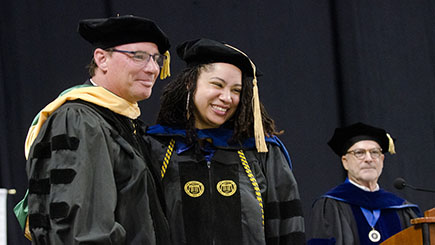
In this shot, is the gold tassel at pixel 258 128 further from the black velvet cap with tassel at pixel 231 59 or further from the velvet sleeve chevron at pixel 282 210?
the velvet sleeve chevron at pixel 282 210

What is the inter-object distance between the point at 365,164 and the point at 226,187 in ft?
7.58

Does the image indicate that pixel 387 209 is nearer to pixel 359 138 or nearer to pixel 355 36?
pixel 359 138

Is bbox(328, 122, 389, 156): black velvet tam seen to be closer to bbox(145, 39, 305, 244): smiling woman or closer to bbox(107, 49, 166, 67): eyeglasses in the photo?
bbox(145, 39, 305, 244): smiling woman

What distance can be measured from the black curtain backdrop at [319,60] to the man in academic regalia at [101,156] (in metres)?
A: 2.29

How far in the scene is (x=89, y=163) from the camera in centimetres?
213

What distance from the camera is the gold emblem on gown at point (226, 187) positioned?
2.89 m

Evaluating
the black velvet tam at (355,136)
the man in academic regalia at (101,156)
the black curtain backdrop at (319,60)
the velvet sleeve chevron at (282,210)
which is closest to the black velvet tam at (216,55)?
the man in academic regalia at (101,156)

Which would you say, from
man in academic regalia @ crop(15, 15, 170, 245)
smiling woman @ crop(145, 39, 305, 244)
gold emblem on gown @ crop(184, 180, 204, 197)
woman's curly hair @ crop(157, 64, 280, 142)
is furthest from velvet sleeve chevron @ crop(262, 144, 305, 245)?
man in academic regalia @ crop(15, 15, 170, 245)

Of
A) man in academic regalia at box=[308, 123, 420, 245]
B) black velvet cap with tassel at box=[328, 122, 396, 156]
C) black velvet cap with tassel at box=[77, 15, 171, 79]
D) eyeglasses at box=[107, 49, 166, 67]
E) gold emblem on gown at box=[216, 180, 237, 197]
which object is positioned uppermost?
black velvet cap with tassel at box=[77, 15, 171, 79]

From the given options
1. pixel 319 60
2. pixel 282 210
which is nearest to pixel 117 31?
pixel 282 210

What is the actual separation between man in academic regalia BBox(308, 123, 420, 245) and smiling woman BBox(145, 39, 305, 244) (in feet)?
5.91

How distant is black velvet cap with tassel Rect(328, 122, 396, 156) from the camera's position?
4.91 metres

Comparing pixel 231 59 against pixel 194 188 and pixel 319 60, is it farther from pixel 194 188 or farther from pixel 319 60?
pixel 319 60

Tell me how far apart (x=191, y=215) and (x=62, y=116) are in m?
0.92
